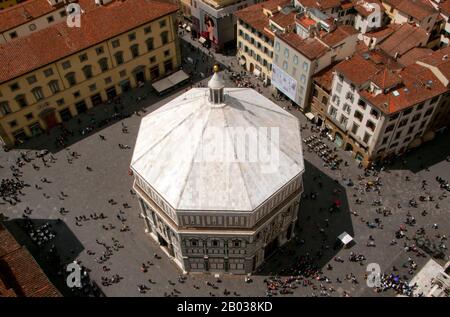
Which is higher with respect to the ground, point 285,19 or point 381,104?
point 285,19

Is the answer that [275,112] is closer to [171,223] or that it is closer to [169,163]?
[169,163]

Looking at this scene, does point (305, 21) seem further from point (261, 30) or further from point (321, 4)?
point (321, 4)

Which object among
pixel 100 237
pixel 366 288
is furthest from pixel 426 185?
pixel 100 237

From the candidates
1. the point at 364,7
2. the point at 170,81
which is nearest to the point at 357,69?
the point at 364,7

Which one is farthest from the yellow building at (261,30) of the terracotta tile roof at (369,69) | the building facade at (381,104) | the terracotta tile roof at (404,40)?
the terracotta tile roof at (404,40)

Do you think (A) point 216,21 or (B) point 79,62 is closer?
(B) point 79,62
